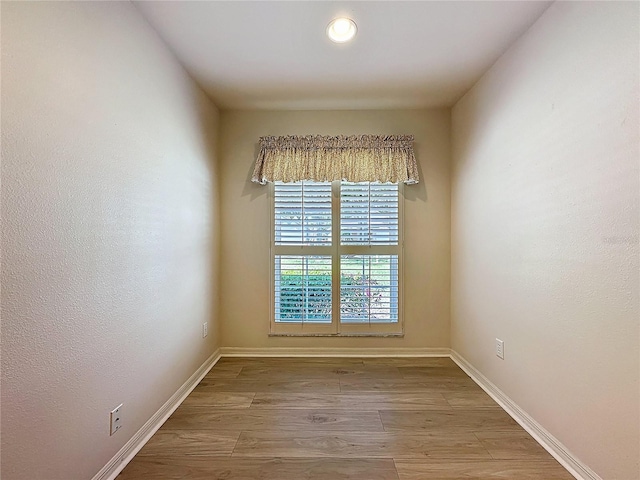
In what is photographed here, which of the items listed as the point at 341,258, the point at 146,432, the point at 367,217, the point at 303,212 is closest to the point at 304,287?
the point at 341,258

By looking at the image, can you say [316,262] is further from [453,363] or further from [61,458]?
[61,458]

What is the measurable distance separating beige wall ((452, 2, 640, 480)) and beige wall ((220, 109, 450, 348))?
0.62 m

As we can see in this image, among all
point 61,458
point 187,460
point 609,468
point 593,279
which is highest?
point 593,279

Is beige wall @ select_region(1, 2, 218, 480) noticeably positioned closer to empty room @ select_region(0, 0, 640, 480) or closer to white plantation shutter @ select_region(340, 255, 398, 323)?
empty room @ select_region(0, 0, 640, 480)

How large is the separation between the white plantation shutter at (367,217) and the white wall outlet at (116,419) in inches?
80.4

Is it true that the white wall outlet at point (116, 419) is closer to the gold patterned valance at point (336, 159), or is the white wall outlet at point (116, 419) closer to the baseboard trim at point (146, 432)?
the baseboard trim at point (146, 432)

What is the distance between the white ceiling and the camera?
1.65 m

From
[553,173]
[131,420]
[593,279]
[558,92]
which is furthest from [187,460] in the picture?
[558,92]

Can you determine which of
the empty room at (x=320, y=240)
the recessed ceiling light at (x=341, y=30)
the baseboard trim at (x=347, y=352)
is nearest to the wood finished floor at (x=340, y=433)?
the empty room at (x=320, y=240)

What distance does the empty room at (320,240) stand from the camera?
1.18 m

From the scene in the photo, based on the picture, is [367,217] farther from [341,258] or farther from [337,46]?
[337,46]

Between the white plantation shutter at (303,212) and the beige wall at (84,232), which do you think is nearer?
the beige wall at (84,232)

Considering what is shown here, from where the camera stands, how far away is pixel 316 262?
2922 millimetres

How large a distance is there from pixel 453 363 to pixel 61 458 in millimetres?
2750
